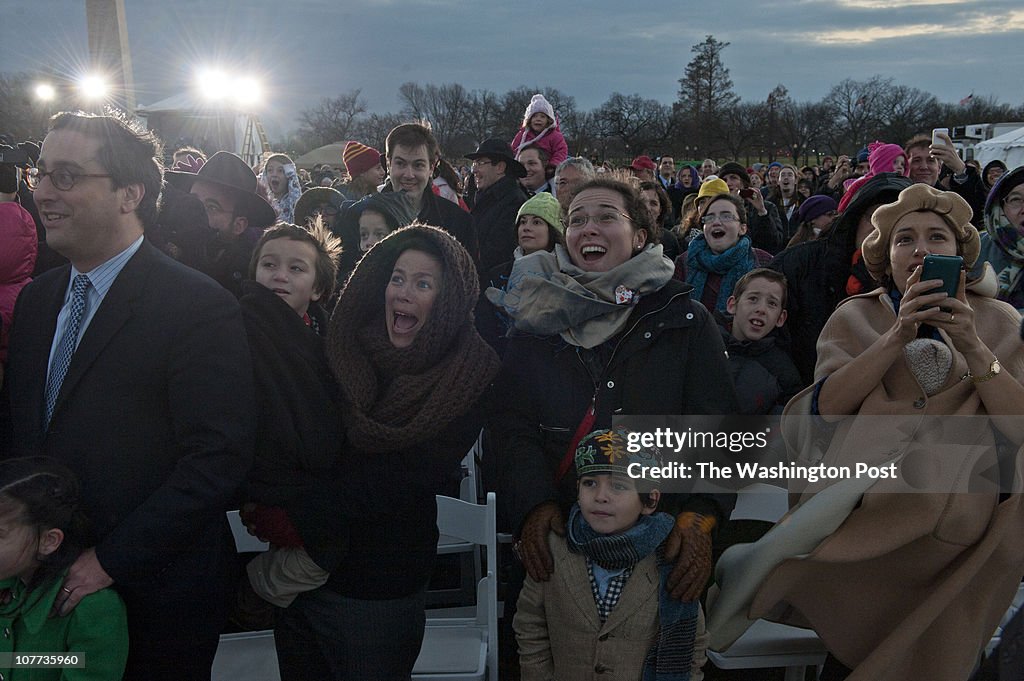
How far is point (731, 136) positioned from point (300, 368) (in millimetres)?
53089

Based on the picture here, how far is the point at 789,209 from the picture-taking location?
10211 mm

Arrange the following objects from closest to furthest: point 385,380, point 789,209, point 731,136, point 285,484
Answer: point 285,484
point 385,380
point 789,209
point 731,136

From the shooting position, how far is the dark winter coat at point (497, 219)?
5.31 m

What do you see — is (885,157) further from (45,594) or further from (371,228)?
(45,594)

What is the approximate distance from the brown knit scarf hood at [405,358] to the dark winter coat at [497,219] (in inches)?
109

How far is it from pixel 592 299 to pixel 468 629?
1.43 m

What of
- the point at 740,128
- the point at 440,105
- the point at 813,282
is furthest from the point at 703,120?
the point at 813,282

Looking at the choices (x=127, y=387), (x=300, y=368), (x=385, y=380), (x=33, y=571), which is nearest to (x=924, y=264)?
(x=385, y=380)

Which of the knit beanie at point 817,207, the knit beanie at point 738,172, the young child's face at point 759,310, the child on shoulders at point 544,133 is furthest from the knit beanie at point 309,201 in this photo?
the knit beanie at point 738,172

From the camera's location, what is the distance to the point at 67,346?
198 cm

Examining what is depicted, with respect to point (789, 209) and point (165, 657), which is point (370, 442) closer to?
point (165, 657)

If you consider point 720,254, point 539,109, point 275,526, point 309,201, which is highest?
point 539,109

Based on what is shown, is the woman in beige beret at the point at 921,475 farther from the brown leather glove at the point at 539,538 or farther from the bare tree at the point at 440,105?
the bare tree at the point at 440,105

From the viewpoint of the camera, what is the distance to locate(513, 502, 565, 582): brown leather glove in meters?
2.26
